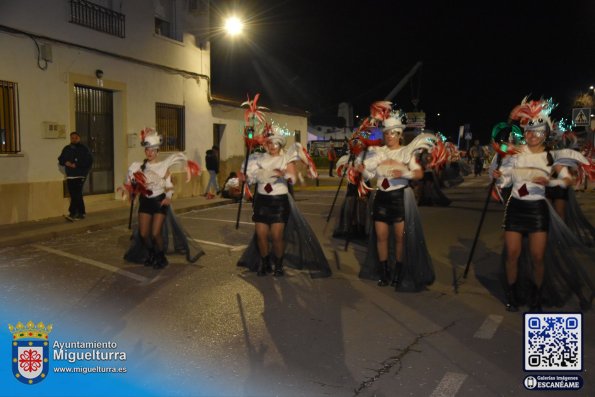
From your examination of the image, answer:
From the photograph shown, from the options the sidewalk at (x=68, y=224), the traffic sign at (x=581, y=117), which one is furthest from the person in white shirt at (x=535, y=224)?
the traffic sign at (x=581, y=117)

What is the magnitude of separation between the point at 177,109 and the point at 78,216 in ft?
20.3

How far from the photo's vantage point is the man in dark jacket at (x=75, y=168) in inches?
Answer: 453

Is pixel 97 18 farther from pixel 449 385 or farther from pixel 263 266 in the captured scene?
pixel 449 385

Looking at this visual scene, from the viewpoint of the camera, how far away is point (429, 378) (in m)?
4.12

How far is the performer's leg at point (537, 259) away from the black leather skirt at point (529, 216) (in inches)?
2.8

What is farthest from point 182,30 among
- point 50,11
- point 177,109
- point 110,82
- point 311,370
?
point 311,370

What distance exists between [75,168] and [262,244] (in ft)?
20.3

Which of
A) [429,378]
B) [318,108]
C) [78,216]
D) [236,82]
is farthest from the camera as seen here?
[318,108]

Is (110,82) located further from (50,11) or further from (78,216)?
(78,216)

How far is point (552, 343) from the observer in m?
3.95

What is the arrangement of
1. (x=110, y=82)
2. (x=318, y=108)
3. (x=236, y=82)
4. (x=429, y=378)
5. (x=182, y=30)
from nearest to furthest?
(x=429, y=378)
(x=110, y=82)
(x=182, y=30)
(x=236, y=82)
(x=318, y=108)

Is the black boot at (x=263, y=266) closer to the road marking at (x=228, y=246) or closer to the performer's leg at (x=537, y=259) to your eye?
the road marking at (x=228, y=246)

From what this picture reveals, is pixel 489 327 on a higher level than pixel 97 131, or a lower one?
lower

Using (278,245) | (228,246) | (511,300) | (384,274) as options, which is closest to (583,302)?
(511,300)
